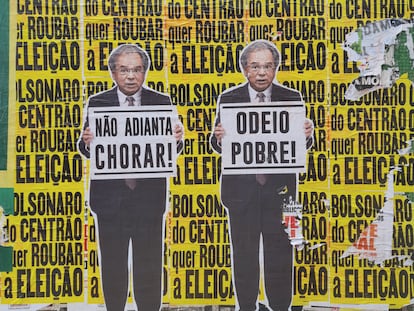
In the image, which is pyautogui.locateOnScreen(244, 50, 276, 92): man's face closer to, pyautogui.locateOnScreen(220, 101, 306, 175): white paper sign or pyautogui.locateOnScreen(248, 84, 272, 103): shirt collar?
pyautogui.locateOnScreen(248, 84, 272, 103): shirt collar

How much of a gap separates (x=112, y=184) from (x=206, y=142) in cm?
87

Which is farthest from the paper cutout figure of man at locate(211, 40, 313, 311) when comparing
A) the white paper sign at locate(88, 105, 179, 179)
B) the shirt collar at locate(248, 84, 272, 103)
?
the white paper sign at locate(88, 105, 179, 179)

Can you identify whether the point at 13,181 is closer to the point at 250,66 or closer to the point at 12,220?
the point at 12,220

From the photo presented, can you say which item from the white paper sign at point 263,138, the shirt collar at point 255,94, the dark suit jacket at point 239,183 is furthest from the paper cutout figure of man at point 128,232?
the shirt collar at point 255,94

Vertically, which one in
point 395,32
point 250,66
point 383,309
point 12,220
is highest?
point 395,32

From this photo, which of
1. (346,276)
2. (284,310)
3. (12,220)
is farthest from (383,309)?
(12,220)

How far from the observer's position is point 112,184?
4422mm

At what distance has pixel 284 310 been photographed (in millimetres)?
4430

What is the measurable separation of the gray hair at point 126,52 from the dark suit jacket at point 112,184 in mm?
206

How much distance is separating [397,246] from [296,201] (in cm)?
95

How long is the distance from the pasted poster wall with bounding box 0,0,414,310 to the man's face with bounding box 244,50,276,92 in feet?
0.06

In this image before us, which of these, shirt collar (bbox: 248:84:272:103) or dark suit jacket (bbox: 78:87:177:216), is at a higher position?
shirt collar (bbox: 248:84:272:103)

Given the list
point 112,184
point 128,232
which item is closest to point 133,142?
point 112,184

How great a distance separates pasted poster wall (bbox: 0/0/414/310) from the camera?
4.40 meters
